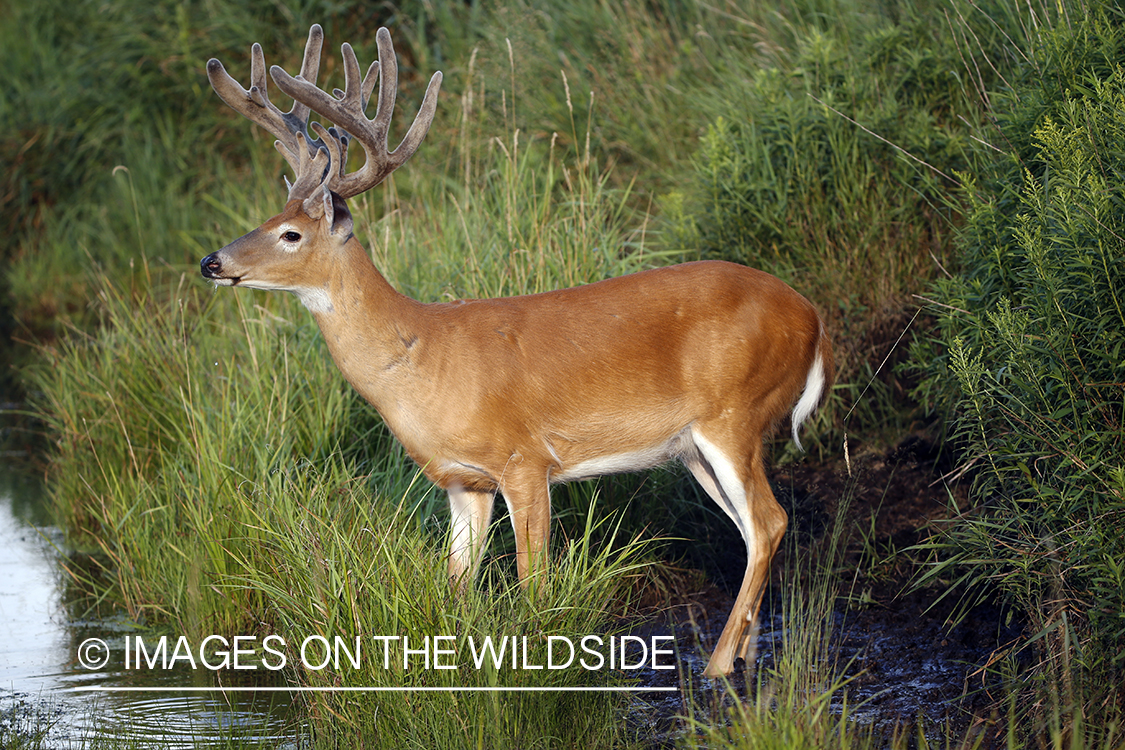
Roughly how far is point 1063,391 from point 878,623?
1525 mm

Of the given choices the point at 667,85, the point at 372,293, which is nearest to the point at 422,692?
the point at 372,293

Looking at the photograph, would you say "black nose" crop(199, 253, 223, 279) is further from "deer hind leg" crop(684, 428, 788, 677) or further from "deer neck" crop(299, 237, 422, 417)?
"deer hind leg" crop(684, 428, 788, 677)

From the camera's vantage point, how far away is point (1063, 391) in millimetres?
4164

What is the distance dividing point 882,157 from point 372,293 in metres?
A: 3.34

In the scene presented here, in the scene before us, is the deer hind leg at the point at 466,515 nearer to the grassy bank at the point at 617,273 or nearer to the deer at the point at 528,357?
the deer at the point at 528,357

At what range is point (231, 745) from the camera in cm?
402

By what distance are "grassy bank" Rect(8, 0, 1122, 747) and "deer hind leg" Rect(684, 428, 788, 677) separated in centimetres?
24

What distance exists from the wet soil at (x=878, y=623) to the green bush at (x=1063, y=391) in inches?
11.0

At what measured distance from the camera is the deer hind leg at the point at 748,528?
4938 mm

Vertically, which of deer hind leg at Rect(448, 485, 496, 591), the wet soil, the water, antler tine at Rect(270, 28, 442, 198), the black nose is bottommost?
the wet soil

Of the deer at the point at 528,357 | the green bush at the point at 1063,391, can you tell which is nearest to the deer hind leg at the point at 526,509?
the deer at the point at 528,357

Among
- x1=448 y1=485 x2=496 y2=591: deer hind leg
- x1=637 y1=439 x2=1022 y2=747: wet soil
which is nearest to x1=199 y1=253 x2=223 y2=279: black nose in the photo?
x1=448 y1=485 x2=496 y2=591: deer hind leg

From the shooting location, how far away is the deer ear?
473 cm

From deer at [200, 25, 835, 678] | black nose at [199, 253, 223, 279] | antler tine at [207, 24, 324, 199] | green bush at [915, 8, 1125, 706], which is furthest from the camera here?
antler tine at [207, 24, 324, 199]
